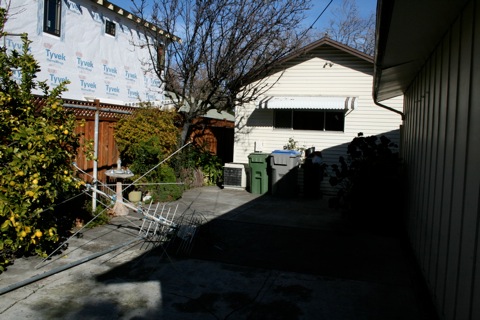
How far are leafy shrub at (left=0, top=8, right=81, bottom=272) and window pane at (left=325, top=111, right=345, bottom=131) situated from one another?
8.35 m

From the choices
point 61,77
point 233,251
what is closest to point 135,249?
point 233,251

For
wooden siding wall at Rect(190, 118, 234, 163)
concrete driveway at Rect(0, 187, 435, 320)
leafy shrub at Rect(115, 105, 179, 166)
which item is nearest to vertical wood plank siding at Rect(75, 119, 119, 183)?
leafy shrub at Rect(115, 105, 179, 166)

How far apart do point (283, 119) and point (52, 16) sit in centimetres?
882

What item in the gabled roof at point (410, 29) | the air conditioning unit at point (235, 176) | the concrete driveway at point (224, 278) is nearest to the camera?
the gabled roof at point (410, 29)

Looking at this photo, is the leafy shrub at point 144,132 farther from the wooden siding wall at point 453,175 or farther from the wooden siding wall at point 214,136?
the wooden siding wall at point 453,175

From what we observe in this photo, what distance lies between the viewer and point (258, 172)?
40.4 feet

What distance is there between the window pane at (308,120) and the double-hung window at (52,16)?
8895mm

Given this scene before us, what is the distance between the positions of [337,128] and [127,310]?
9.55 m

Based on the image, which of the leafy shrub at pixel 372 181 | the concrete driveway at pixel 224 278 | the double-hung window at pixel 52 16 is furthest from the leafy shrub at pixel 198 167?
the double-hung window at pixel 52 16

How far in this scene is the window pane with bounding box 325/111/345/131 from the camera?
12531 mm

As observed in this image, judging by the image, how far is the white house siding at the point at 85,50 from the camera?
13969 millimetres

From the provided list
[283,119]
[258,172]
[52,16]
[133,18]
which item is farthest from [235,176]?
[52,16]

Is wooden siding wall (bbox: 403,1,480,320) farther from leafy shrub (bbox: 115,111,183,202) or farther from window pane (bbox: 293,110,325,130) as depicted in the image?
window pane (bbox: 293,110,325,130)

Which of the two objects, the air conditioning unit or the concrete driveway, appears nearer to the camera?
the concrete driveway
